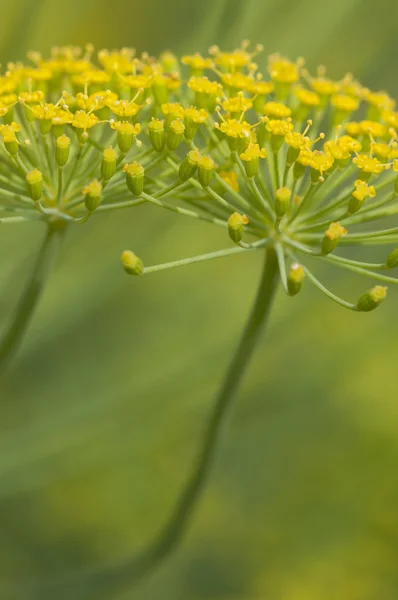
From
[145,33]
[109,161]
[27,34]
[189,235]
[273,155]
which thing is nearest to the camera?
[109,161]

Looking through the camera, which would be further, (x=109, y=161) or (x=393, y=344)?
(x=393, y=344)

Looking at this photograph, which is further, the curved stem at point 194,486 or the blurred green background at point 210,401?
the blurred green background at point 210,401

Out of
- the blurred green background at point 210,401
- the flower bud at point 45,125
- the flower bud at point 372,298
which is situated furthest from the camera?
the blurred green background at point 210,401

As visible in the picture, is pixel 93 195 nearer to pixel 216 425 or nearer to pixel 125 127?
pixel 125 127

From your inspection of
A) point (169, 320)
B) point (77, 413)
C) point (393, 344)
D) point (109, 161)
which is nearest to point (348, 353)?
point (393, 344)

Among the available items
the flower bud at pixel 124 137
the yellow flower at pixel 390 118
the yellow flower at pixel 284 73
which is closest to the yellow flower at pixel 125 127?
the flower bud at pixel 124 137

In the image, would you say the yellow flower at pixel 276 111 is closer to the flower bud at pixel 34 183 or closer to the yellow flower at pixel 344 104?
the yellow flower at pixel 344 104

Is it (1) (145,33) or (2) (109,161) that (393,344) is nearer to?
(1) (145,33)
